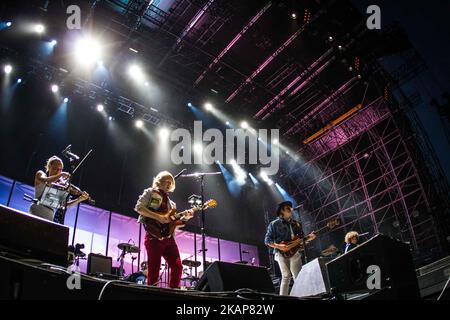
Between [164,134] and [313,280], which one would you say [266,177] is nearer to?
[164,134]

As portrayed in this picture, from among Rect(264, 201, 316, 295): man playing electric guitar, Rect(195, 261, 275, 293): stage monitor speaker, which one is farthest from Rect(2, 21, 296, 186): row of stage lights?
Rect(195, 261, 275, 293): stage monitor speaker

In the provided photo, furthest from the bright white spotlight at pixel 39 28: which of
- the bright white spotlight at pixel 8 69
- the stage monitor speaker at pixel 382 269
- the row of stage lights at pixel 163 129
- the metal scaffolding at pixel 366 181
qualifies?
the stage monitor speaker at pixel 382 269

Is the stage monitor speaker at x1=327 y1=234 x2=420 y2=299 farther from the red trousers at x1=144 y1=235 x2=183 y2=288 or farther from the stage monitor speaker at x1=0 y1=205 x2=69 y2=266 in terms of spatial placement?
the stage monitor speaker at x1=0 y1=205 x2=69 y2=266

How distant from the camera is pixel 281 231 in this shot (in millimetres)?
6207

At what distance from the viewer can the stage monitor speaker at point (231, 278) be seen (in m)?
2.96

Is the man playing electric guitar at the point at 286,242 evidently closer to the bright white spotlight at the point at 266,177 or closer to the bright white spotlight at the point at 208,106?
the bright white spotlight at the point at 208,106

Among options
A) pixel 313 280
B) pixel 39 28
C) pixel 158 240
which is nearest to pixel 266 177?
pixel 39 28

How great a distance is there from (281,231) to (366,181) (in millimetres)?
9771

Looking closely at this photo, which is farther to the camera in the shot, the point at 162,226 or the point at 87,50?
the point at 87,50

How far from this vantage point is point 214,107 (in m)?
13.7

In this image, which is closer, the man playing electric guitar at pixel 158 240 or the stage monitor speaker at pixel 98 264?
the man playing electric guitar at pixel 158 240

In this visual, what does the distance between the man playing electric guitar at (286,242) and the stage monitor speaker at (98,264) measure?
13.6 ft

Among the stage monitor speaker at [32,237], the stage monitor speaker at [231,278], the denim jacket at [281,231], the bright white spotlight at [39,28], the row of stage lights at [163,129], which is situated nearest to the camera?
the stage monitor speaker at [32,237]

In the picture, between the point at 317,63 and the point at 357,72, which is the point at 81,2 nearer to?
the point at 317,63
